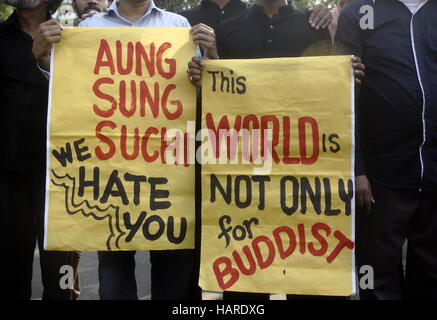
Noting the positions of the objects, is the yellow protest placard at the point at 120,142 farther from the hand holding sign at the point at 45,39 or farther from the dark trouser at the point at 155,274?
the dark trouser at the point at 155,274

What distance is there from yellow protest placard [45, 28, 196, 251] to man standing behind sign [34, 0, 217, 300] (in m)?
0.19

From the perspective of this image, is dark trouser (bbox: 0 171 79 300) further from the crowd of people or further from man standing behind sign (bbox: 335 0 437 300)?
man standing behind sign (bbox: 335 0 437 300)

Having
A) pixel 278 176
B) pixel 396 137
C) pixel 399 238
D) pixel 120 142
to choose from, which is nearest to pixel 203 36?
pixel 120 142

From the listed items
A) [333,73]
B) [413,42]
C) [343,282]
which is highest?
[413,42]

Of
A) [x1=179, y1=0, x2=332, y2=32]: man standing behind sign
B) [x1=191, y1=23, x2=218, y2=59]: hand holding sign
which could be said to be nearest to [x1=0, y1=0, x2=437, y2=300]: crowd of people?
[x1=191, y1=23, x2=218, y2=59]: hand holding sign

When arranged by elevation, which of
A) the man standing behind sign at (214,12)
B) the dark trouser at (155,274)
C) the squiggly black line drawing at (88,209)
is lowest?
the dark trouser at (155,274)

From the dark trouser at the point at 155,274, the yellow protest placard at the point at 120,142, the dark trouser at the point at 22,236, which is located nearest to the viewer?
the yellow protest placard at the point at 120,142

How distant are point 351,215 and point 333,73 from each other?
0.63 metres

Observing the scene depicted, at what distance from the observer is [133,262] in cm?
279

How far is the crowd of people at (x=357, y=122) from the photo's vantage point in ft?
8.36

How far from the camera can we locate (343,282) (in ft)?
8.02

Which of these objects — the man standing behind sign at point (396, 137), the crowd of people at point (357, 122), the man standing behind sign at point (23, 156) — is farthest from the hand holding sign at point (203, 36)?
the man standing behind sign at point (23, 156)
